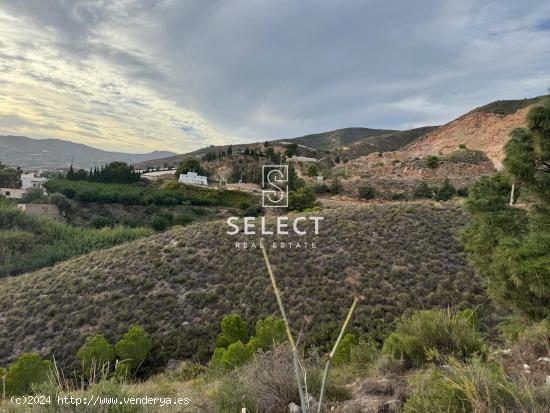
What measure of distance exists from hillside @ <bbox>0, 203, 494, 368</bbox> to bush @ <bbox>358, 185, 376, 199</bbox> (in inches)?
517

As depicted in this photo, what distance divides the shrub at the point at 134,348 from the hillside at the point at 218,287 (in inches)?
23.9

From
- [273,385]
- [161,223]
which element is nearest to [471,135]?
[161,223]

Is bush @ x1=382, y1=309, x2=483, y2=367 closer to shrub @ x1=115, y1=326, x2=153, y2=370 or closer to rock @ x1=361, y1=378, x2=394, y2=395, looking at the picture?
rock @ x1=361, y1=378, x2=394, y2=395

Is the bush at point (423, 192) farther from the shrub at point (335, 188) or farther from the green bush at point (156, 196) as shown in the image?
the green bush at point (156, 196)

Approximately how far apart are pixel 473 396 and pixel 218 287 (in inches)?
369

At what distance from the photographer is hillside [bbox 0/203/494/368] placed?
932 cm

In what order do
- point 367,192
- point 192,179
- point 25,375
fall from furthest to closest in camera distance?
point 192,179
point 367,192
point 25,375

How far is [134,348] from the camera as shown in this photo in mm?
7883

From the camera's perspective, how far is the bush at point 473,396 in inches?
84.7

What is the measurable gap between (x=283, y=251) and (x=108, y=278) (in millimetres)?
5869

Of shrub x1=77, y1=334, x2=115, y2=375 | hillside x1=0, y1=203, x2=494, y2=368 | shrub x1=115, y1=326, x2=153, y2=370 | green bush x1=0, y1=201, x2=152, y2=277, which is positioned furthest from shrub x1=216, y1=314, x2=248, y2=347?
green bush x1=0, y1=201, x2=152, y2=277

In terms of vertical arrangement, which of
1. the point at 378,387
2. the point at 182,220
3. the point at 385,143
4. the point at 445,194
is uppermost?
the point at 385,143

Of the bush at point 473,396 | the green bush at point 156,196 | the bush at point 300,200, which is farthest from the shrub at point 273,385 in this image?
the green bush at point 156,196

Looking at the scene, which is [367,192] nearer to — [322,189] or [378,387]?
[322,189]
